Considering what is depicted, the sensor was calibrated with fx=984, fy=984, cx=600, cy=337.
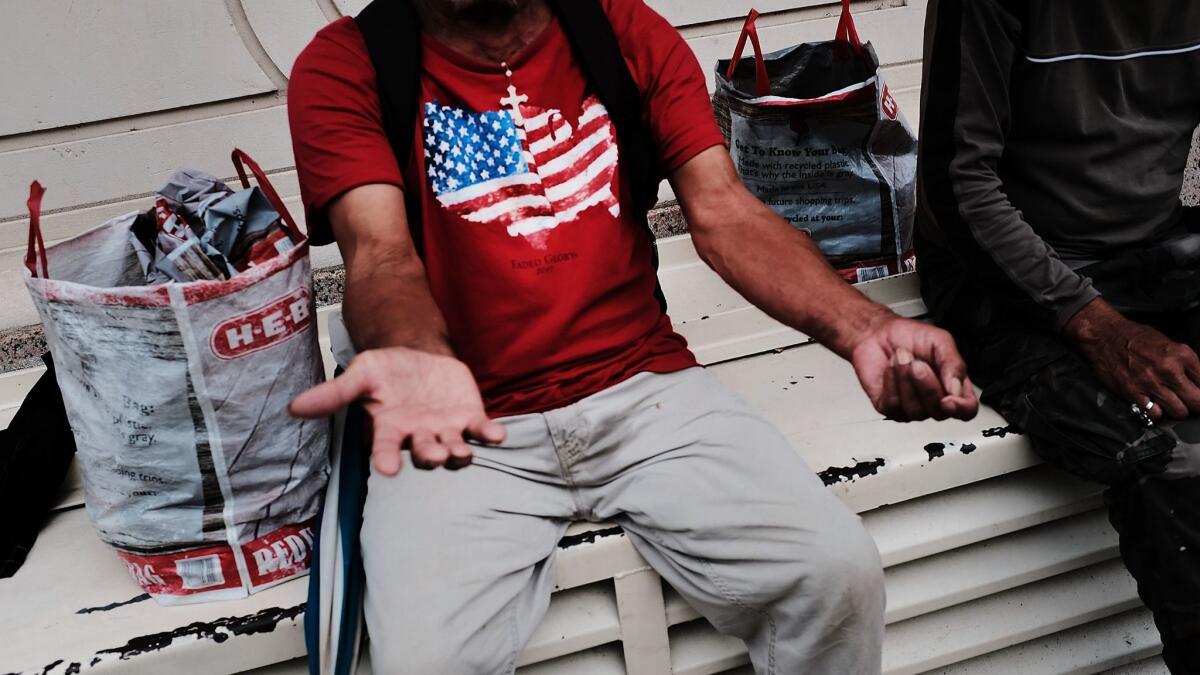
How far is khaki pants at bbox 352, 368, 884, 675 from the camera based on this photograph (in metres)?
1.32

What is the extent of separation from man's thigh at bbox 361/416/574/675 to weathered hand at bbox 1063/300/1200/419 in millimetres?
921

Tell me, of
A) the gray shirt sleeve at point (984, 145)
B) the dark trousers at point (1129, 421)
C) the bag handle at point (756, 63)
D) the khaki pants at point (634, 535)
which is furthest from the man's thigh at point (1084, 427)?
the bag handle at point (756, 63)

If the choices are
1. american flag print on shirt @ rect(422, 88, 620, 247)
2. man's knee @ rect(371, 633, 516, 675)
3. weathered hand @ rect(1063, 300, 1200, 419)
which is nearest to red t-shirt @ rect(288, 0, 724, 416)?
american flag print on shirt @ rect(422, 88, 620, 247)

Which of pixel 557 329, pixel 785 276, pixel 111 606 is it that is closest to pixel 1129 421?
pixel 785 276

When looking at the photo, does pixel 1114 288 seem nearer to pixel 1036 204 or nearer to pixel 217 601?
pixel 1036 204

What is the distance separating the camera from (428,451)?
0.98 m

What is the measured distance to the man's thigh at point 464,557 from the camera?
1.28 m

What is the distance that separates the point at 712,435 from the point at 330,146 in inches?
28.6

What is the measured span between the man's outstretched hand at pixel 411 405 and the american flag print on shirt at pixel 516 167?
21.2 inches

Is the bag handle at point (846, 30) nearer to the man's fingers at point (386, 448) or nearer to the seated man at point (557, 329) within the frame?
the seated man at point (557, 329)

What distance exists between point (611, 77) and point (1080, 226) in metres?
0.92

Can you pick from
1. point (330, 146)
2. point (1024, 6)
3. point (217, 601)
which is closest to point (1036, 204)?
point (1024, 6)

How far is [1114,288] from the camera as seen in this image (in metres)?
1.82

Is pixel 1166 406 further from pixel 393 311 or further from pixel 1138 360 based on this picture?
pixel 393 311
